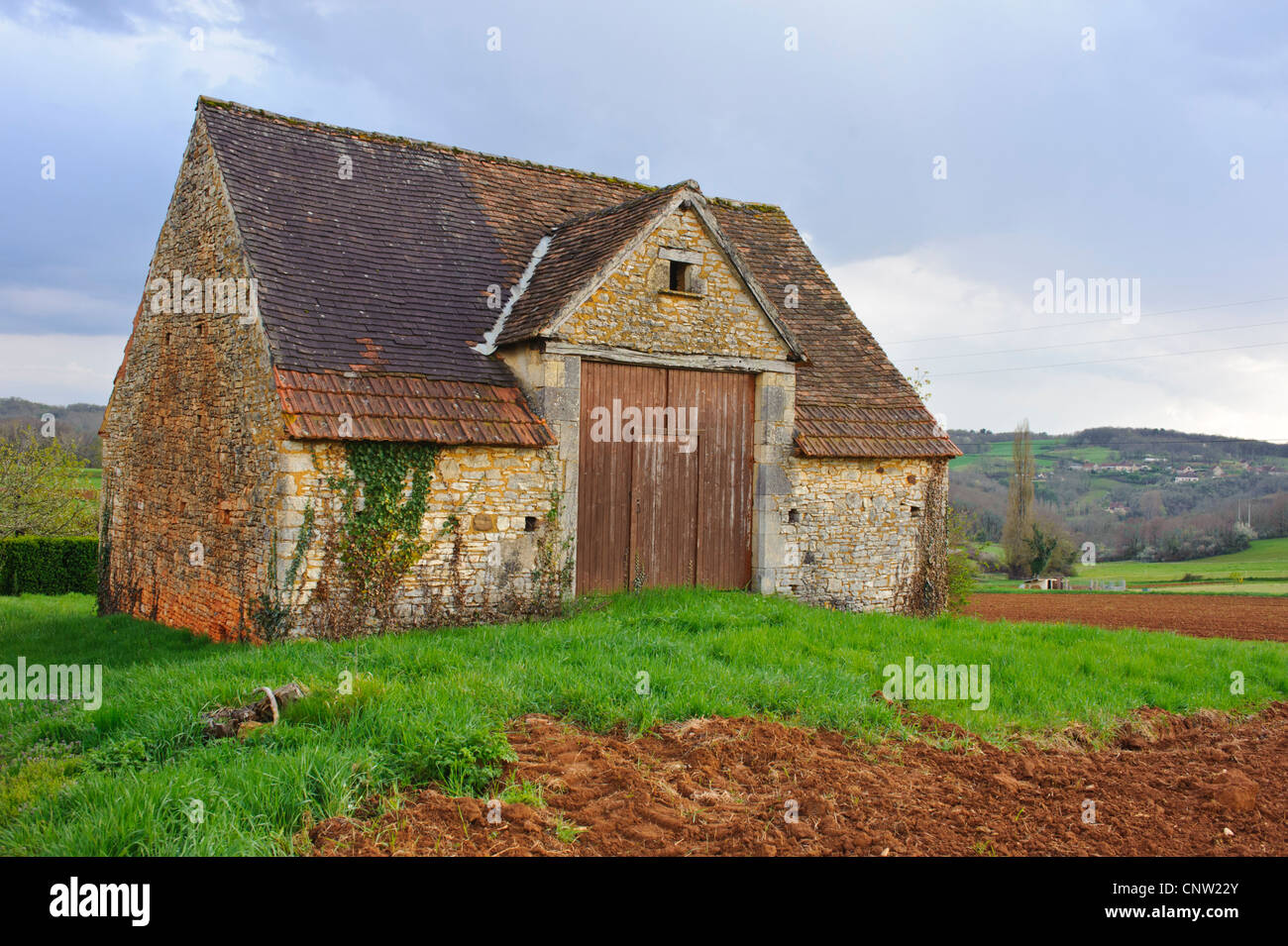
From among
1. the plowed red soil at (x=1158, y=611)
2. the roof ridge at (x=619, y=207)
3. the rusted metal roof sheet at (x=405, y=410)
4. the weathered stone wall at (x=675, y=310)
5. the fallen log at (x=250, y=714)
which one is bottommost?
the plowed red soil at (x=1158, y=611)

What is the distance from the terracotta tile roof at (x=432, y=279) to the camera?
1090cm

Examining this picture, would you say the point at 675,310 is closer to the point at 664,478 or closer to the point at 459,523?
the point at 664,478

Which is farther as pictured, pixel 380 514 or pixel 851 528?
pixel 851 528

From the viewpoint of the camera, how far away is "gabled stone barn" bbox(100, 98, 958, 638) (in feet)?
35.4

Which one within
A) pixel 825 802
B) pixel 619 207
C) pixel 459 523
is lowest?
pixel 825 802

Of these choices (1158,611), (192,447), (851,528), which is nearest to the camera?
(192,447)

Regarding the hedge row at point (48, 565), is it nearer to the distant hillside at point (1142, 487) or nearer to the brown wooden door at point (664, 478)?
the brown wooden door at point (664, 478)

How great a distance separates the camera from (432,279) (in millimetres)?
12836

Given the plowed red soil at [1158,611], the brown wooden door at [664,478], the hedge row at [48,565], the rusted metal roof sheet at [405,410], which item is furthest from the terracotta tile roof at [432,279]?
the hedge row at [48,565]

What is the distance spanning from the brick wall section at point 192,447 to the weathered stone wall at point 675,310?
13.4 feet

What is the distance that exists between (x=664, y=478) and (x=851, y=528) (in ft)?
10.8

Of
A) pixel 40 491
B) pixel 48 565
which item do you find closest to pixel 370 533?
pixel 48 565
